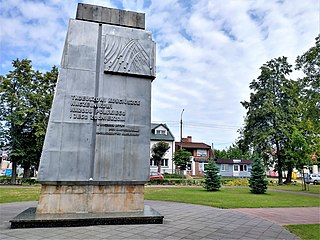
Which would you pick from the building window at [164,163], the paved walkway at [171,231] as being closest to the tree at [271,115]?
the building window at [164,163]

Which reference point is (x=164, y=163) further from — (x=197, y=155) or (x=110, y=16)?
(x=110, y=16)

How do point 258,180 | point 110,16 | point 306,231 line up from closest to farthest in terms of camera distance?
point 306,231
point 110,16
point 258,180

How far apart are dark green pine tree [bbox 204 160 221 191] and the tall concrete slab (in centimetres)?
1261

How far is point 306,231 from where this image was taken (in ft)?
22.4

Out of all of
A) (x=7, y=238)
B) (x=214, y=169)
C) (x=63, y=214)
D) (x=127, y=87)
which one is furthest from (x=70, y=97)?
(x=214, y=169)

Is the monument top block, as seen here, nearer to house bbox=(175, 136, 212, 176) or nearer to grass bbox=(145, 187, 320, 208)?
grass bbox=(145, 187, 320, 208)

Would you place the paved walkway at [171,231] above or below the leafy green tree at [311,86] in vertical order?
below

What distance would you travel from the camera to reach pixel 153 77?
8055mm

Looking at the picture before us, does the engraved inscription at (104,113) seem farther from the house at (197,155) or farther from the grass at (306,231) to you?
the house at (197,155)

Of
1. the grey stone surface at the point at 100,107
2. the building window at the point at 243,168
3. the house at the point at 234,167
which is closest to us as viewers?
the grey stone surface at the point at 100,107

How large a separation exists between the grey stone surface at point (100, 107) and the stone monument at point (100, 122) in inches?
1.0

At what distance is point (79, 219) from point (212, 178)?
48.1 feet

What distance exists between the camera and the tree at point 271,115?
30.0m

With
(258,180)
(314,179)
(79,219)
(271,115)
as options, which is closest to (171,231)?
(79,219)
